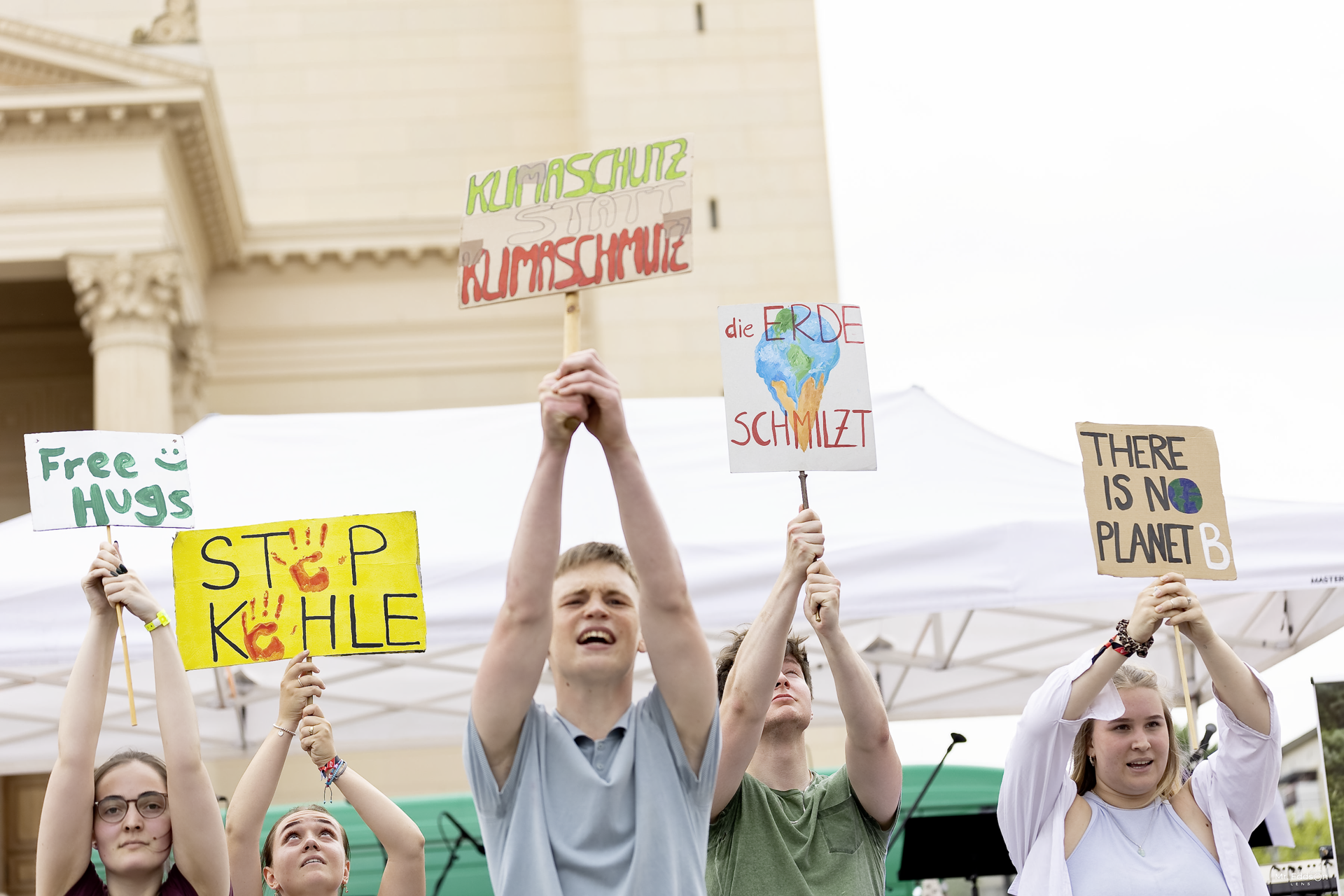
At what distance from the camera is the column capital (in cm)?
1404

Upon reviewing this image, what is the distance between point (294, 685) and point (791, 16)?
15.2 m

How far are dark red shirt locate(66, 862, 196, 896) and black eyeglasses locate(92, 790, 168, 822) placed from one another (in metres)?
0.11

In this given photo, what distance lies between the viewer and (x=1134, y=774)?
3436mm

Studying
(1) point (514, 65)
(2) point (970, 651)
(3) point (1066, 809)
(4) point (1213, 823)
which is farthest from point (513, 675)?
(1) point (514, 65)

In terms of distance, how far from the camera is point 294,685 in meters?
3.53

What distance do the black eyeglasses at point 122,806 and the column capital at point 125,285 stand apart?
11597mm

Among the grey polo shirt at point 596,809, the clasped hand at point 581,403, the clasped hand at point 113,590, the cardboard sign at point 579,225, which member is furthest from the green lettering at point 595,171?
the clasped hand at point 113,590

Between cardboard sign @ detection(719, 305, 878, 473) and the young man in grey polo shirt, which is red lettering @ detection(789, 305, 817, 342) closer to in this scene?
cardboard sign @ detection(719, 305, 878, 473)

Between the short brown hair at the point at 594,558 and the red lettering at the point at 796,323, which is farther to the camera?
the red lettering at the point at 796,323

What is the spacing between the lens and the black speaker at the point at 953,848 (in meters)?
6.53

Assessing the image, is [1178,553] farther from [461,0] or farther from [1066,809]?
[461,0]

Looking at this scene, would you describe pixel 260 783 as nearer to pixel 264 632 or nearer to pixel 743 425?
pixel 264 632

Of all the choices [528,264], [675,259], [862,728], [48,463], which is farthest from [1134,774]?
[48,463]

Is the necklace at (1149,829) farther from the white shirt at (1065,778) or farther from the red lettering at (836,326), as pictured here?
the red lettering at (836,326)
